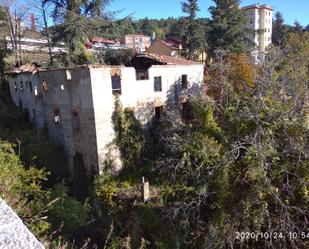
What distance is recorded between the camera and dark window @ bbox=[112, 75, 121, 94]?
1504 centimetres

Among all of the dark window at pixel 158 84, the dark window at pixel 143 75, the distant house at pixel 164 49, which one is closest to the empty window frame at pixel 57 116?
the dark window at pixel 143 75

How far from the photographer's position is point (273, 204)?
865 centimetres

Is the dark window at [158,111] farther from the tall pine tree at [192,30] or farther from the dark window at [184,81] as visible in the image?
the tall pine tree at [192,30]

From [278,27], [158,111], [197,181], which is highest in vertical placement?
[278,27]

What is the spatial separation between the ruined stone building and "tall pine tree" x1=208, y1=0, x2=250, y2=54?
42.0ft

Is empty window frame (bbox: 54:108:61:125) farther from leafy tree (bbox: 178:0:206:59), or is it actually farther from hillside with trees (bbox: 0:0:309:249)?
leafy tree (bbox: 178:0:206:59)

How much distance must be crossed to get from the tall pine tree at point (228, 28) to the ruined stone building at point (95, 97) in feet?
42.0

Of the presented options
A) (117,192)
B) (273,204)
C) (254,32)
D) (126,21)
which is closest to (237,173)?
(273,204)

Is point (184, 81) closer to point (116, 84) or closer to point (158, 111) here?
point (158, 111)

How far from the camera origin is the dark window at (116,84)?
1504 cm

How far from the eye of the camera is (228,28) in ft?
102

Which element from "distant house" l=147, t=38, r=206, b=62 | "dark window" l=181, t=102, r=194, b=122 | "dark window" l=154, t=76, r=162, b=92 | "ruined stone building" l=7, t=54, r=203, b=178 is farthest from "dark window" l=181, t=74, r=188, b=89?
"distant house" l=147, t=38, r=206, b=62

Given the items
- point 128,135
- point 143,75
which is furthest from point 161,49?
point 128,135

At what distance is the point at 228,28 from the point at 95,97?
2228 cm
